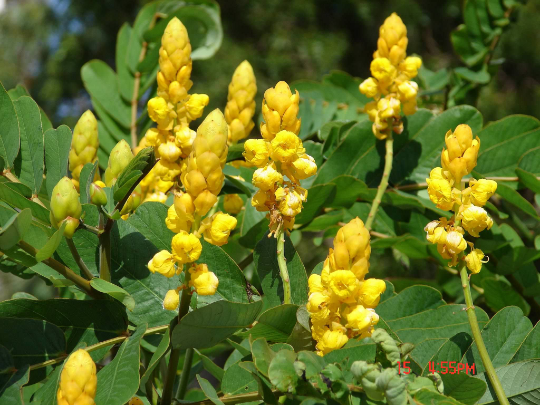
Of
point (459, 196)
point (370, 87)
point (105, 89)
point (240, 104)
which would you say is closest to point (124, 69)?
point (105, 89)

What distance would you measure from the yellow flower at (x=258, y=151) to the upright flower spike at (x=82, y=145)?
0.25 metres

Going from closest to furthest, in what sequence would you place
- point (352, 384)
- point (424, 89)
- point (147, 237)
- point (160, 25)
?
point (352, 384) → point (147, 237) → point (160, 25) → point (424, 89)

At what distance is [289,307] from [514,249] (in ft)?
1.27

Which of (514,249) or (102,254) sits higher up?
(102,254)

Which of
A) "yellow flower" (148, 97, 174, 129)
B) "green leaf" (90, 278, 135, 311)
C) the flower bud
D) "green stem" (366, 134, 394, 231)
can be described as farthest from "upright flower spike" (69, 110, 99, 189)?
"green stem" (366, 134, 394, 231)

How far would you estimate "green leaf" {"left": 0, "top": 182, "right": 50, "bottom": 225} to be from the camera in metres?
0.55

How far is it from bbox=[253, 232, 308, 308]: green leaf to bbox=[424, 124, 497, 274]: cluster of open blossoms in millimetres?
133

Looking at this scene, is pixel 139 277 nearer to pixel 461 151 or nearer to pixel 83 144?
pixel 83 144

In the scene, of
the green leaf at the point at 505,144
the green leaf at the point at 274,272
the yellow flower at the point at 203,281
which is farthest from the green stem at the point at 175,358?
the green leaf at the point at 505,144

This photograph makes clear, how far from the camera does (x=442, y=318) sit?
24.0 inches

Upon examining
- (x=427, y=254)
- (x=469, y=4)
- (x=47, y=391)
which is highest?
(x=469, y=4)

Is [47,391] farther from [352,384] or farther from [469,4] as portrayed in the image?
[469,4]

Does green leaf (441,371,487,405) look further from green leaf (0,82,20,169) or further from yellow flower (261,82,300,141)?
green leaf (0,82,20,169)

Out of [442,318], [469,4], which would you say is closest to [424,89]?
[469,4]
